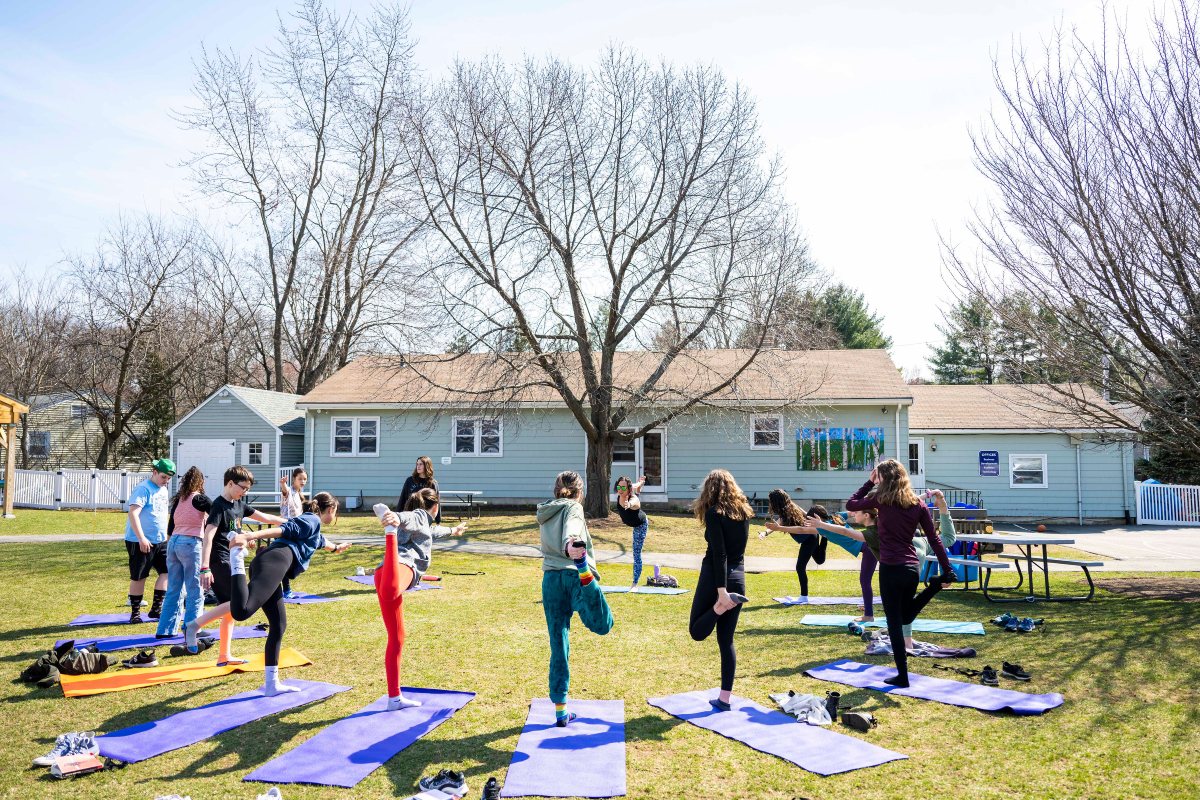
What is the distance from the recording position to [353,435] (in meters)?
27.3

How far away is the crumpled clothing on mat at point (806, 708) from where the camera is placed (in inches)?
246

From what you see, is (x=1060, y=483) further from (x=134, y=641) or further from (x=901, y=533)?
(x=134, y=641)

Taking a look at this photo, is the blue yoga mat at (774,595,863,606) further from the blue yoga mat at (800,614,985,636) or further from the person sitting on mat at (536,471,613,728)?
the person sitting on mat at (536,471,613,728)

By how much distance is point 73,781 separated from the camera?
5031mm

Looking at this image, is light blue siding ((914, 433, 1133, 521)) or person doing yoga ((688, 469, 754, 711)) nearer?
person doing yoga ((688, 469, 754, 711))

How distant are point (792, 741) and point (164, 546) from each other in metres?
7.66

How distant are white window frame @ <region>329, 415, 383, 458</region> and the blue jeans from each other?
18.2 metres

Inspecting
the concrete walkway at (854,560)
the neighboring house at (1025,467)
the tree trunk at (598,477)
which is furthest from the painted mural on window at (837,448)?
the tree trunk at (598,477)

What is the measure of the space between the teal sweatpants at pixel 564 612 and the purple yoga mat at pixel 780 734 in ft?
3.21

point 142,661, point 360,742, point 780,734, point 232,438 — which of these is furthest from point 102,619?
point 232,438

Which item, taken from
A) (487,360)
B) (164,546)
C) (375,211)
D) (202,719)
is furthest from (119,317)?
(202,719)

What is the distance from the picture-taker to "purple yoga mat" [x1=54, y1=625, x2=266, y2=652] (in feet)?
28.1

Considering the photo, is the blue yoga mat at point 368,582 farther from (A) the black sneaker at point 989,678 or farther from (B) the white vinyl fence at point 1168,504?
(B) the white vinyl fence at point 1168,504

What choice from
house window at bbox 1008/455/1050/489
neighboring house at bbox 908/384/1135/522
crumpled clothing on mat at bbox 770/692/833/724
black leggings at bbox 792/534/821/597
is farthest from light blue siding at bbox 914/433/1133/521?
crumpled clothing on mat at bbox 770/692/833/724
